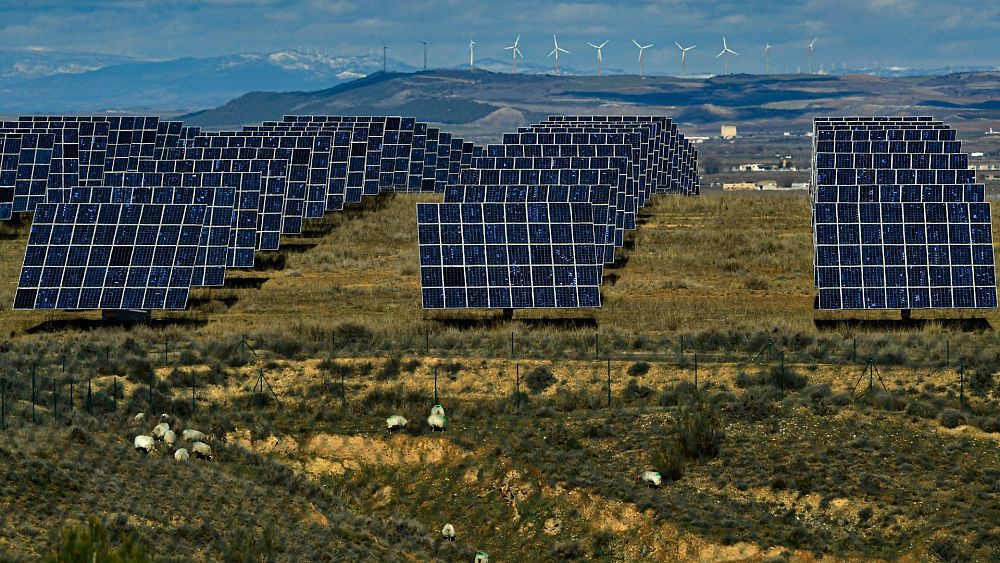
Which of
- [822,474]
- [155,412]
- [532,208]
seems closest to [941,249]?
[532,208]

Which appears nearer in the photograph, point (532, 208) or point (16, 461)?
point (16, 461)

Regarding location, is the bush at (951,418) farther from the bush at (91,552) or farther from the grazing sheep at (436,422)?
the bush at (91,552)

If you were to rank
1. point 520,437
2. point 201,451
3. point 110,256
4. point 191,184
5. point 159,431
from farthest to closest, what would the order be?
1. point 191,184
2. point 110,256
3. point 520,437
4. point 159,431
5. point 201,451

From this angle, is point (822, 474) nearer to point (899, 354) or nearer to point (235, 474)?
point (899, 354)

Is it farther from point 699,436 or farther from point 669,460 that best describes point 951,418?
point 669,460

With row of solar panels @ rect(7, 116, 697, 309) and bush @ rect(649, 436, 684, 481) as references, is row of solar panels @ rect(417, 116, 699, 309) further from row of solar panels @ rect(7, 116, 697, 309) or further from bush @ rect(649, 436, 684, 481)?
bush @ rect(649, 436, 684, 481)

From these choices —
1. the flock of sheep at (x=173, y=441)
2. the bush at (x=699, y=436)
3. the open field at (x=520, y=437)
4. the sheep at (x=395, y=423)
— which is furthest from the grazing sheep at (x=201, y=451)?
the bush at (x=699, y=436)

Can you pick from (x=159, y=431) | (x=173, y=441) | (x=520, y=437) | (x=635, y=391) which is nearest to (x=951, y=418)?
(x=635, y=391)
